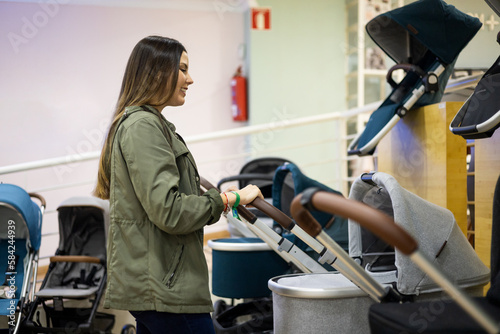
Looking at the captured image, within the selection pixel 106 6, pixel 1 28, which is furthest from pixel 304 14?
pixel 1 28

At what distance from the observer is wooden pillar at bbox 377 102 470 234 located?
2.36m

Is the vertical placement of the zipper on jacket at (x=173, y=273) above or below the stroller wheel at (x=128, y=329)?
above

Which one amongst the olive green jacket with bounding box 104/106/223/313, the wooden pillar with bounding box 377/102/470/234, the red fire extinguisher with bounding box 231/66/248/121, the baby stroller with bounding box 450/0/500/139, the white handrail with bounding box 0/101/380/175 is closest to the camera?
the olive green jacket with bounding box 104/106/223/313

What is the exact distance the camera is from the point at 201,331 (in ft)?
4.50

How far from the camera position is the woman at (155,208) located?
4.33 feet

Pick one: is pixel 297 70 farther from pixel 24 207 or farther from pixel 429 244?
pixel 429 244

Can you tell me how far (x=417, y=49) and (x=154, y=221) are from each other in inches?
76.4

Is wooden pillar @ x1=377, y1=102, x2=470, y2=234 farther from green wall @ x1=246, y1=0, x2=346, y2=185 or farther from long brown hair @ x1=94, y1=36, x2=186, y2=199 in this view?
green wall @ x1=246, y1=0, x2=346, y2=185

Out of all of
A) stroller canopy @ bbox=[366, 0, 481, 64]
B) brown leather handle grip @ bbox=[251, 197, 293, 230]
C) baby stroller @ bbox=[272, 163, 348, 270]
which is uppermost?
stroller canopy @ bbox=[366, 0, 481, 64]

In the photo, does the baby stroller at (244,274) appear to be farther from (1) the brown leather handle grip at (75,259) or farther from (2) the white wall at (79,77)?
(2) the white wall at (79,77)

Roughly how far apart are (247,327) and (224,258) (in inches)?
15.6

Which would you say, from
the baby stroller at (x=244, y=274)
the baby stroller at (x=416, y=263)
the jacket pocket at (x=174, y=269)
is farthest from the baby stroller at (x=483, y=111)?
the jacket pocket at (x=174, y=269)

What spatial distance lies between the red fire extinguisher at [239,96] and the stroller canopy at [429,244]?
12.3ft

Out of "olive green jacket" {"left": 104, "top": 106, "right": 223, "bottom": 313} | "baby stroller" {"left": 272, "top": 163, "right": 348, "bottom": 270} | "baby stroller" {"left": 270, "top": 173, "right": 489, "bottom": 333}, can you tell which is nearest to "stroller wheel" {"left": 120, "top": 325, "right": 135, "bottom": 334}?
"baby stroller" {"left": 272, "top": 163, "right": 348, "bottom": 270}
